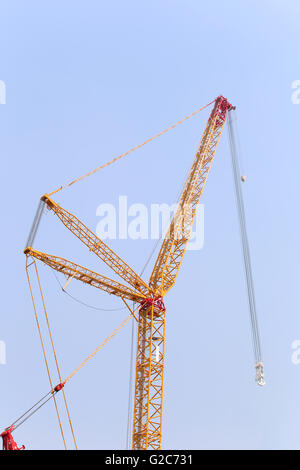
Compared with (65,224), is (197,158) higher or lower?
higher

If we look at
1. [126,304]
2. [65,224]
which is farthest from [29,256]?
[126,304]

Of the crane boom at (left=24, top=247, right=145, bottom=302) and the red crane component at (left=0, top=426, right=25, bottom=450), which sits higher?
the crane boom at (left=24, top=247, right=145, bottom=302)

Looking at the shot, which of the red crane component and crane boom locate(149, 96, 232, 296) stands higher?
crane boom locate(149, 96, 232, 296)

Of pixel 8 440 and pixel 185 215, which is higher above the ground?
pixel 185 215

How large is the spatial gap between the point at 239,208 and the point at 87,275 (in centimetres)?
2293

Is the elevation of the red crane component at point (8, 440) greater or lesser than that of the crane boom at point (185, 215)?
lesser

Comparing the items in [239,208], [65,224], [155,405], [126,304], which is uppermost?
[239,208]

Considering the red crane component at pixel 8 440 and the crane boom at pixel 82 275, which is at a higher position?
the crane boom at pixel 82 275

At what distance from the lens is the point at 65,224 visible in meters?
50.0
